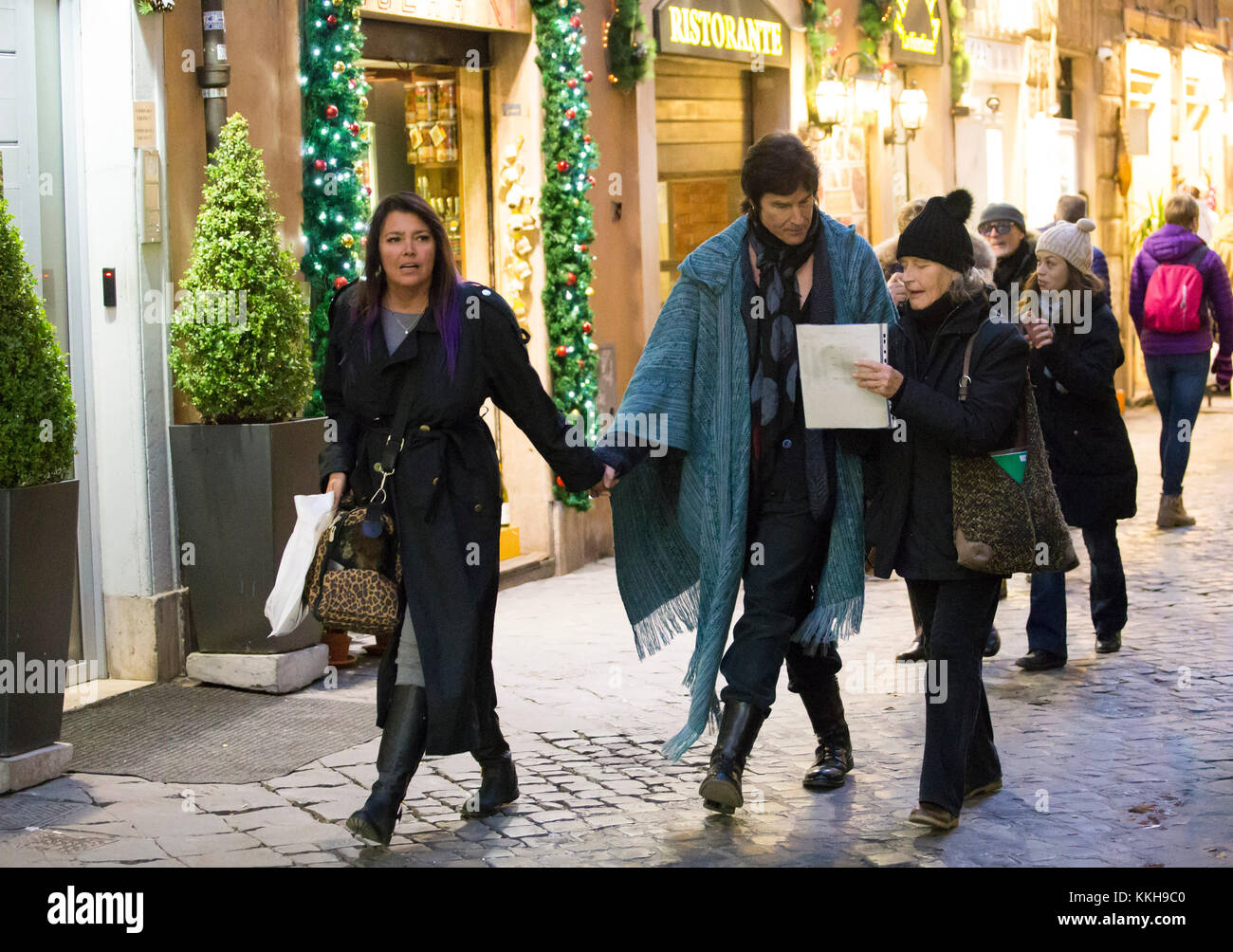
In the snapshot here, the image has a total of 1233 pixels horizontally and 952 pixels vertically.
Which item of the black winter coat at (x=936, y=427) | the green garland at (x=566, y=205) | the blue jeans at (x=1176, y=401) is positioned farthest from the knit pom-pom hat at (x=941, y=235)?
the blue jeans at (x=1176, y=401)

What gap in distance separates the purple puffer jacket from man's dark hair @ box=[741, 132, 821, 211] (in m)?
7.13

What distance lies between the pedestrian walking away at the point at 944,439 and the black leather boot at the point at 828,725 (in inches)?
22.9

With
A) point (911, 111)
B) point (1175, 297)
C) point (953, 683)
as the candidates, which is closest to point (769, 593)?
point (953, 683)

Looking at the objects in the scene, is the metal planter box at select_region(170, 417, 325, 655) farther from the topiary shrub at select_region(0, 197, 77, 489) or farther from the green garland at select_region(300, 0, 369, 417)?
the topiary shrub at select_region(0, 197, 77, 489)

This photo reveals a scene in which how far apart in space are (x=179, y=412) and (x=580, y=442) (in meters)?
2.65

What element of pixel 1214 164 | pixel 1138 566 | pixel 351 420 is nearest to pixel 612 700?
pixel 351 420

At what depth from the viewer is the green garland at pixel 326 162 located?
8.41 m

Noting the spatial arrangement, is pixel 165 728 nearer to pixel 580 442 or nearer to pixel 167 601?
pixel 167 601

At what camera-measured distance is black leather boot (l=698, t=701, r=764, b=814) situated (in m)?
5.40

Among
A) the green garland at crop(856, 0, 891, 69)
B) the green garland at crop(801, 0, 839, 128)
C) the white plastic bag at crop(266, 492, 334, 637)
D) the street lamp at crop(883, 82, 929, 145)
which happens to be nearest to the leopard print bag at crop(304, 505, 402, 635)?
the white plastic bag at crop(266, 492, 334, 637)

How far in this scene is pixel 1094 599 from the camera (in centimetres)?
804
